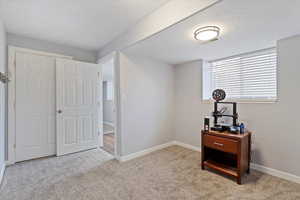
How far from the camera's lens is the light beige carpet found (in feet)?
5.78

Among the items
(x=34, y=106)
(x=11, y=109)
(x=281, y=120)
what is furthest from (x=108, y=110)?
(x=281, y=120)

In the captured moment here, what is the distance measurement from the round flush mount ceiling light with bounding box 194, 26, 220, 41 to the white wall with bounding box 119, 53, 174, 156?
1.43 meters

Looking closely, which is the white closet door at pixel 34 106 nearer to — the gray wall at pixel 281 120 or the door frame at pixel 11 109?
the door frame at pixel 11 109

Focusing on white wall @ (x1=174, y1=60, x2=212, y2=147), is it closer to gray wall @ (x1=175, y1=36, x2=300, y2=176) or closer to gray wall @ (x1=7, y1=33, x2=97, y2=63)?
gray wall @ (x1=175, y1=36, x2=300, y2=176)

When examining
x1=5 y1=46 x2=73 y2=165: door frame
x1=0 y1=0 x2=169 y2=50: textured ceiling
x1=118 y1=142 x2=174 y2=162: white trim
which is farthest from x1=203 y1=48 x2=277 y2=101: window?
x1=5 y1=46 x2=73 y2=165: door frame

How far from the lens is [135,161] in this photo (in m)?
2.76

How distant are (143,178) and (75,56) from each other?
117 inches

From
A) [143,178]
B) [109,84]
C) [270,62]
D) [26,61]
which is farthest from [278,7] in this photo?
[109,84]

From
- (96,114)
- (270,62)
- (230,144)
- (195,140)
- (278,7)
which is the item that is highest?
(278,7)

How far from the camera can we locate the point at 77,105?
3246mm

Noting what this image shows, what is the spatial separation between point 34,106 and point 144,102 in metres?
2.15

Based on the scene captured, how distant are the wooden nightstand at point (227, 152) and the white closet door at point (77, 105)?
97.9 inches

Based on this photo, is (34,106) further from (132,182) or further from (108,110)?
(108,110)

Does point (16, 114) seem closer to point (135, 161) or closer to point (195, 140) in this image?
point (135, 161)
